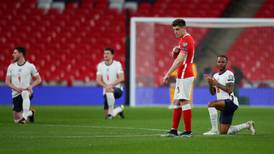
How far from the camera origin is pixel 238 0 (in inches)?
1297

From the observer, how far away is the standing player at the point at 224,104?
13.8 meters

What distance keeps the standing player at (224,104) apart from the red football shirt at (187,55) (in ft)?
2.26

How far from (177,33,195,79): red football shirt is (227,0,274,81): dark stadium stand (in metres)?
15.0

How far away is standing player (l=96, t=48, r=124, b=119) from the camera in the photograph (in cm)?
1994

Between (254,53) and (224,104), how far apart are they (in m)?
14.7

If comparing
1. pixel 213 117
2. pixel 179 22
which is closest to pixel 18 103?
pixel 213 117

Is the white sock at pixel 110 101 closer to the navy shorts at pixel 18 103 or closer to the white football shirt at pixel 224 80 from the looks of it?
the navy shorts at pixel 18 103

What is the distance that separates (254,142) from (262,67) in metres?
16.3

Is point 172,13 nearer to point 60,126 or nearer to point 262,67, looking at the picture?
point 262,67

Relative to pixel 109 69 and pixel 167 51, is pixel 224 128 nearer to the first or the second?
pixel 109 69

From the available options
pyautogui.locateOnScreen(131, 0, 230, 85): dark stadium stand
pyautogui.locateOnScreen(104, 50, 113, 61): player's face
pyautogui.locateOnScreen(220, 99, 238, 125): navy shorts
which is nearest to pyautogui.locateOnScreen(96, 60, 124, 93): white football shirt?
pyautogui.locateOnScreen(104, 50, 113, 61): player's face

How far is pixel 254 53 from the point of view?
2823 cm


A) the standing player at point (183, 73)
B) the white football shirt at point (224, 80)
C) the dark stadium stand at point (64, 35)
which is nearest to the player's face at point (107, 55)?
the white football shirt at point (224, 80)

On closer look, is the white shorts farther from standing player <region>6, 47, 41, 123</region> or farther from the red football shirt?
standing player <region>6, 47, 41, 123</region>
